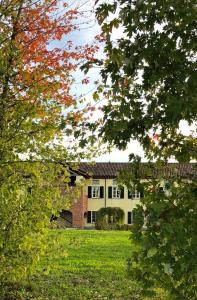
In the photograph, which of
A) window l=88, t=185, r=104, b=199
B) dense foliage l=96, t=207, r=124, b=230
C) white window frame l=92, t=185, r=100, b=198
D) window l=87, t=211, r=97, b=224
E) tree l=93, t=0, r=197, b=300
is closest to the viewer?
tree l=93, t=0, r=197, b=300

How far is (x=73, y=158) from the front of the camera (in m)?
7.48

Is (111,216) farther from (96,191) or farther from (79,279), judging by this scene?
(79,279)

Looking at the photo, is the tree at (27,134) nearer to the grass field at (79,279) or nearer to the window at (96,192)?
the grass field at (79,279)

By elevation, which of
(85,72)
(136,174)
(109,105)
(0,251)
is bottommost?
(0,251)

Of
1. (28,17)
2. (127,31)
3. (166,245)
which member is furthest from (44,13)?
(166,245)

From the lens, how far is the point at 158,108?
3391 millimetres

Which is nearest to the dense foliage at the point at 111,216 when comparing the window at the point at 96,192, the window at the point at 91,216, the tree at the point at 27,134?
the window at the point at 91,216

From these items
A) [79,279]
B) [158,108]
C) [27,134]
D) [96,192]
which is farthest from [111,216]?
[158,108]

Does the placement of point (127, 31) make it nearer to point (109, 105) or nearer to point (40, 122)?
point (109, 105)

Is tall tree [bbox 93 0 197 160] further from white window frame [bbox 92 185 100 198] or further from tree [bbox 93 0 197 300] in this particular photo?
white window frame [bbox 92 185 100 198]

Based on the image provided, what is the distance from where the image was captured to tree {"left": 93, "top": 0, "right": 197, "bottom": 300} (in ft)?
9.64

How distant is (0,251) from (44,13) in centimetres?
381

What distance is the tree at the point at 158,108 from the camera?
2939 millimetres

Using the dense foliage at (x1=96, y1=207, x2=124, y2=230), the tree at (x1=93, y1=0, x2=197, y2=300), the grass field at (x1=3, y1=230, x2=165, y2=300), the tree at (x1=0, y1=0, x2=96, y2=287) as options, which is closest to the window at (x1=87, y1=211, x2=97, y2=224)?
the dense foliage at (x1=96, y1=207, x2=124, y2=230)
